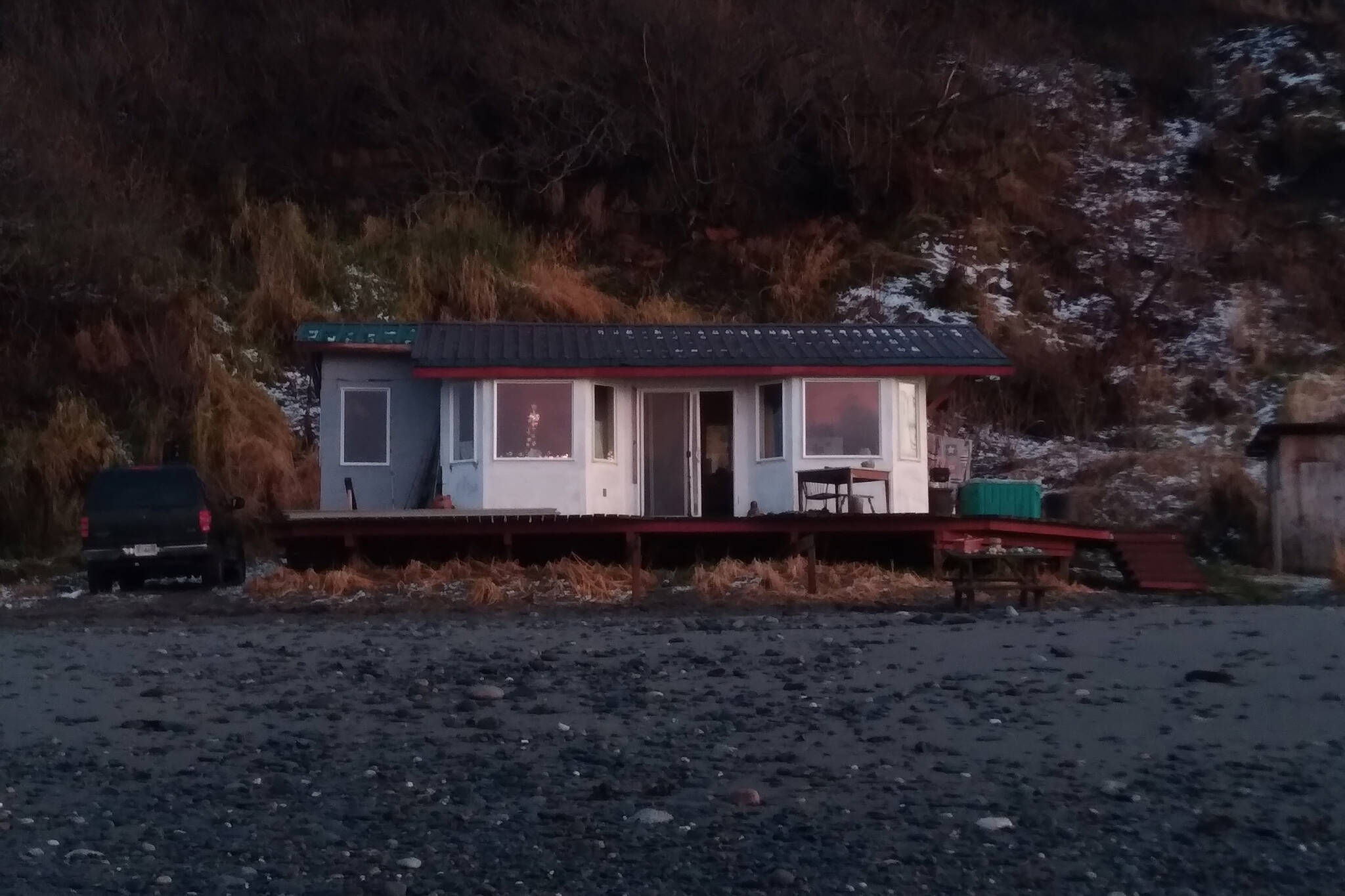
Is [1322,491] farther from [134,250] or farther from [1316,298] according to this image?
[134,250]

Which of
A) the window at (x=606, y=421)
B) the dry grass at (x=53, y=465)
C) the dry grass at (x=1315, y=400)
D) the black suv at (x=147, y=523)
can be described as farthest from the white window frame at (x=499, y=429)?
the dry grass at (x=1315, y=400)

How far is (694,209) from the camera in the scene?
33062 millimetres

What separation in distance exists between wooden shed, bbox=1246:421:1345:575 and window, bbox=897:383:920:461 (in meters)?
5.12

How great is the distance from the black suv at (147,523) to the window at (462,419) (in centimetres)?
317

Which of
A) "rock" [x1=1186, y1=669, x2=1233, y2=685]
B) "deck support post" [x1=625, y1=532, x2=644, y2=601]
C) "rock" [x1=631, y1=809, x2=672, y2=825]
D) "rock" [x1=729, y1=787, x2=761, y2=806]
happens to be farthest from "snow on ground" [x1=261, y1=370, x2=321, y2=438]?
"rock" [x1=631, y1=809, x2=672, y2=825]

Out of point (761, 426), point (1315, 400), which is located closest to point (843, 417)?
Answer: point (761, 426)

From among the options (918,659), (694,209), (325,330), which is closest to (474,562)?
(325,330)

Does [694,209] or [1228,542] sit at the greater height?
[694,209]

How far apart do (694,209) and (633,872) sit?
27559 millimetres

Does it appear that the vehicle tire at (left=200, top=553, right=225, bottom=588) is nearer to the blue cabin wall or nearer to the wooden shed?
the blue cabin wall

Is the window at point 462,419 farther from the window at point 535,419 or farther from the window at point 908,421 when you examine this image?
the window at point 908,421

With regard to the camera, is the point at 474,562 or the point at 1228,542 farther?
the point at 1228,542

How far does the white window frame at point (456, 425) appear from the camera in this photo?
20188mm

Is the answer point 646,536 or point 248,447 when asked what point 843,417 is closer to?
point 646,536
